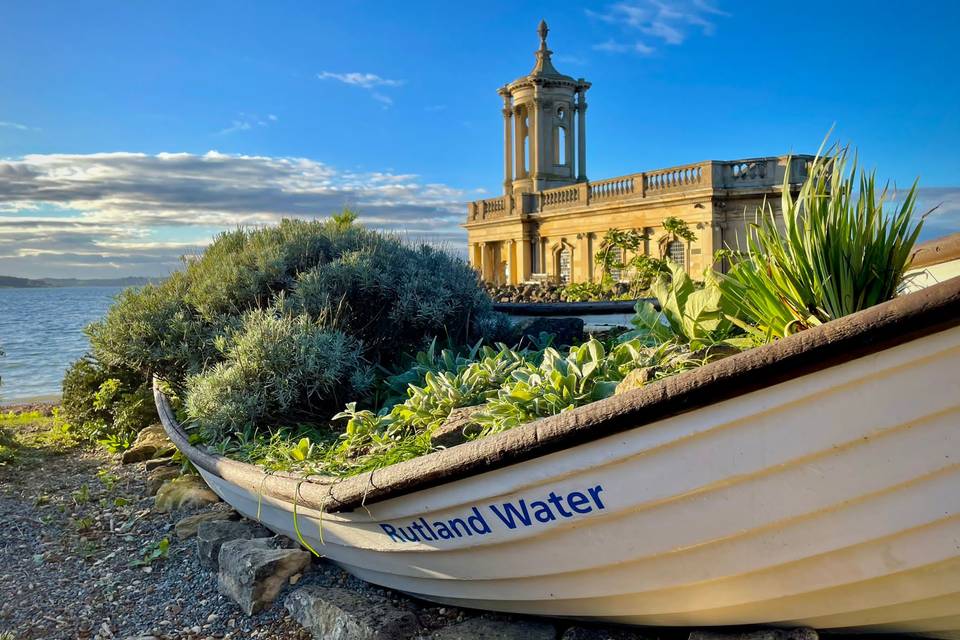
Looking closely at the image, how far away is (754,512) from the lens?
219cm

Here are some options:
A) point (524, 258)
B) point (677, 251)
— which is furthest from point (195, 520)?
point (524, 258)

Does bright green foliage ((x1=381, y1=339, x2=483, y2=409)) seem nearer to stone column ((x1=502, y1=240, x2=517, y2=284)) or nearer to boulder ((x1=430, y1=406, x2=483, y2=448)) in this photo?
boulder ((x1=430, y1=406, x2=483, y2=448))

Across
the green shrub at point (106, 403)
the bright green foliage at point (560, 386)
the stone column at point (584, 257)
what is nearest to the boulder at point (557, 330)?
the bright green foliage at point (560, 386)

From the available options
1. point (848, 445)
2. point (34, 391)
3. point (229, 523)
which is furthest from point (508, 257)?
point (848, 445)

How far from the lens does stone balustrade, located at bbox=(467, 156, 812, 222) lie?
Result: 79.3 feet

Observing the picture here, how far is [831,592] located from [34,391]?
20361mm

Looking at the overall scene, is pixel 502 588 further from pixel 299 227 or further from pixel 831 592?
pixel 299 227

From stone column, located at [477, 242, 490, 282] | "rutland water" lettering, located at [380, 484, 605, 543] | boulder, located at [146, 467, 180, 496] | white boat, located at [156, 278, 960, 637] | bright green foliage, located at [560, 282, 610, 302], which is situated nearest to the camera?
white boat, located at [156, 278, 960, 637]

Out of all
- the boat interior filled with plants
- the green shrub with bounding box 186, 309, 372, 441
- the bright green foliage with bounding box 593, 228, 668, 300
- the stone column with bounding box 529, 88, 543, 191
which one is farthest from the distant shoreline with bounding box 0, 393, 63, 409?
the stone column with bounding box 529, 88, 543, 191

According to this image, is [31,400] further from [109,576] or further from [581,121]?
[581,121]

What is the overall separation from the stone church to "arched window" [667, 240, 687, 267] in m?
0.04

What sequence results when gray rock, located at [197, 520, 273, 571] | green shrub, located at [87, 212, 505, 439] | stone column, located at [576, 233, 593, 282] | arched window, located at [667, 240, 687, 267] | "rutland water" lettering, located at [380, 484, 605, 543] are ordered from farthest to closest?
stone column, located at [576, 233, 593, 282] < arched window, located at [667, 240, 687, 267] < green shrub, located at [87, 212, 505, 439] < gray rock, located at [197, 520, 273, 571] < "rutland water" lettering, located at [380, 484, 605, 543]

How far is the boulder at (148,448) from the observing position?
696 cm

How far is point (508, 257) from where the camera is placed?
3606cm
